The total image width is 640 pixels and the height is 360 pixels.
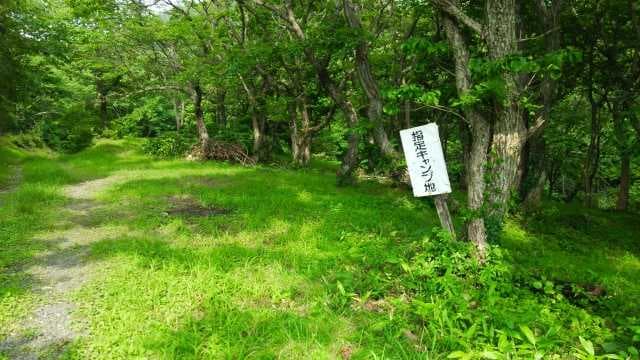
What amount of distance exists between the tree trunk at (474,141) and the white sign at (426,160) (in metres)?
0.53

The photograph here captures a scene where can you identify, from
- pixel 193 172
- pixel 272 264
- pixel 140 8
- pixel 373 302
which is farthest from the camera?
pixel 140 8

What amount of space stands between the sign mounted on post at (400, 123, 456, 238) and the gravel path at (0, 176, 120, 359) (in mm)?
4512

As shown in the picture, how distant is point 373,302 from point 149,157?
59.1 feet

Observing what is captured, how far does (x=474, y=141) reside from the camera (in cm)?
575

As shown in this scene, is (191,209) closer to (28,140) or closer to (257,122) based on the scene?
(257,122)

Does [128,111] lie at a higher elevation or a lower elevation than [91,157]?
higher

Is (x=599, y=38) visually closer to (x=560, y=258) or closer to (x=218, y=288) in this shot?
(x=560, y=258)

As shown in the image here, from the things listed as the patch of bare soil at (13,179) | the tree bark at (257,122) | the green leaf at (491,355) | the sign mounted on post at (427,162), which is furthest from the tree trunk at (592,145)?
the patch of bare soil at (13,179)

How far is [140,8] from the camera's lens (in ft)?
53.5

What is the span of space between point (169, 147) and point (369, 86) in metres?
13.6

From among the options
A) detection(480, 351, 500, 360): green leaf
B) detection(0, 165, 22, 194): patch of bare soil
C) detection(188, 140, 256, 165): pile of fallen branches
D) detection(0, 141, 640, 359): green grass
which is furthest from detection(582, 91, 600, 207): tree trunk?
detection(0, 165, 22, 194): patch of bare soil

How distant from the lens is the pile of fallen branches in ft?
61.4

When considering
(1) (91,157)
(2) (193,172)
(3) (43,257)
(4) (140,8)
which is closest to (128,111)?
(1) (91,157)

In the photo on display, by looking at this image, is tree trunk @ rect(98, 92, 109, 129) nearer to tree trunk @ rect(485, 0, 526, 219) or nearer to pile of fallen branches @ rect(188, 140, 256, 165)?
pile of fallen branches @ rect(188, 140, 256, 165)
